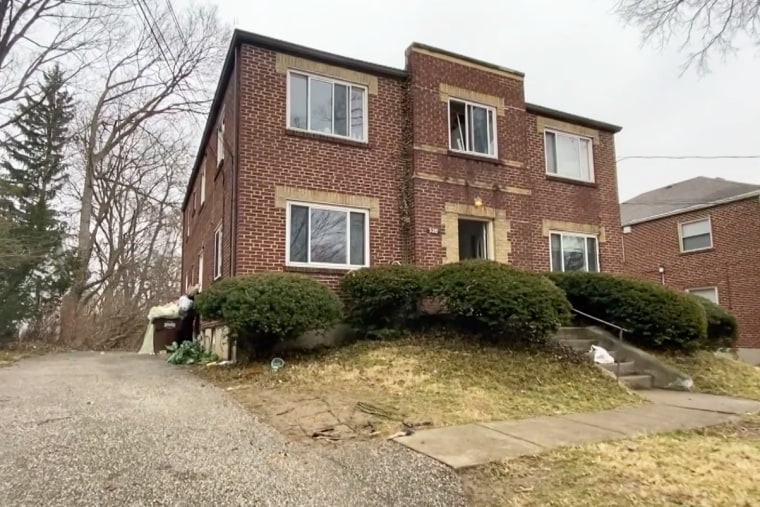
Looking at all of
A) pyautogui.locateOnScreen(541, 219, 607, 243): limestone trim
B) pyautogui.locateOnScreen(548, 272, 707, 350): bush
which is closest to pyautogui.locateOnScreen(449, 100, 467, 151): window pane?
pyautogui.locateOnScreen(541, 219, 607, 243): limestone trim

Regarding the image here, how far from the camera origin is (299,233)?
425 inches

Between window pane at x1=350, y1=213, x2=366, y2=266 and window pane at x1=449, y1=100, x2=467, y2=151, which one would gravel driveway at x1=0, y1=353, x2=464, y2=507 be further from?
window pane at x1=449, y1=100, x2=467, y2=151

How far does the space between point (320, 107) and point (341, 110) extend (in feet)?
1.59

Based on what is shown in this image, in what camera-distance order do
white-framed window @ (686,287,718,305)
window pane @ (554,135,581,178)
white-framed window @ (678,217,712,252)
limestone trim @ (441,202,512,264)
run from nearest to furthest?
limestone trim @ (441,202,512,264), window pane @ (554,135,581,178), white-framed window @ (686,287,718,305), white-framed window @ (678,217,712,252)

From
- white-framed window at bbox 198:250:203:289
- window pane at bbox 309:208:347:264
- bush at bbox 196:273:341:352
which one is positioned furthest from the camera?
white-framed window at bbox 198:250:203:289

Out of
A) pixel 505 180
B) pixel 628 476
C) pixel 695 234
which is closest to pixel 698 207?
pixel 695 234

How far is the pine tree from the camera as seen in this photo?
2019cm

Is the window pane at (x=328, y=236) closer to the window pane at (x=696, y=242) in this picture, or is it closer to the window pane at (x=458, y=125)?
the window pane at (x=458, y=125)

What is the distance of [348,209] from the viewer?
445 inches

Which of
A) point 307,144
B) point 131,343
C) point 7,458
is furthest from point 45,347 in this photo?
point 7,458

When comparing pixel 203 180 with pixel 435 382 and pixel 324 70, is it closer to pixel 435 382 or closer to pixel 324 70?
pixel 324 70

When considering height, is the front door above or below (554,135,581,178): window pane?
below

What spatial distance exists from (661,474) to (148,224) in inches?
1235

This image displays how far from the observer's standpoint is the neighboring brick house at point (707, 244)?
64.8ft
